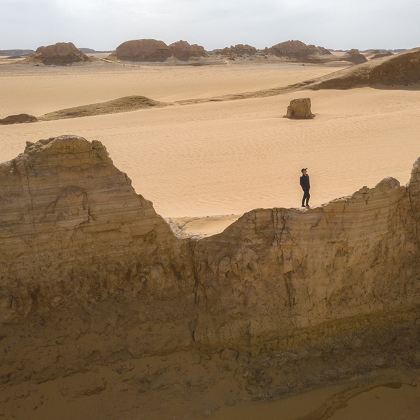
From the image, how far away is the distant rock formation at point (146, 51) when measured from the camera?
152 feet

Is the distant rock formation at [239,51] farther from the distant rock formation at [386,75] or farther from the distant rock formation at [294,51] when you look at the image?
the distant rock formation at [386,75]

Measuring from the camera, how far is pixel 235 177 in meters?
13.1

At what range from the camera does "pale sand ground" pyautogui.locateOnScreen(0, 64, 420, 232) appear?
11.7 m

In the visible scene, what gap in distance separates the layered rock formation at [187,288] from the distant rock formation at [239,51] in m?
45.7

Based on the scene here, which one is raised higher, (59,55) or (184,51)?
(184,51)

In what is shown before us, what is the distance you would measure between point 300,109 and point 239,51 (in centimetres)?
3264

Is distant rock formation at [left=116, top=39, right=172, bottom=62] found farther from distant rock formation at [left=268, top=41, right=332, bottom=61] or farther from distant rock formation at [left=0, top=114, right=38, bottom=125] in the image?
distant rock formation at [left=0, top=114, right=38, bottom=125]

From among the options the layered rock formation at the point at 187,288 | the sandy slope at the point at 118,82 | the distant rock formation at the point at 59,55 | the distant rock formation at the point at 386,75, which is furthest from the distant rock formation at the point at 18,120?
the distant rock formation at the point at 59,55

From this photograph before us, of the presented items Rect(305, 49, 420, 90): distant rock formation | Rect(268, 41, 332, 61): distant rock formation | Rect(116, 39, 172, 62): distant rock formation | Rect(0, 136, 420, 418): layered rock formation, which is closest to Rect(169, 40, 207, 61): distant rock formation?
Rect(116, 39, 172, 62): distant rock formation

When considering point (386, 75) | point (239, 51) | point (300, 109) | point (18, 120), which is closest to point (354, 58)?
point (239, 51)

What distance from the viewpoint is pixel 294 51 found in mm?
49469

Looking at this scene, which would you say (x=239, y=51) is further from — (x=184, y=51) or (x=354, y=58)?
(x=354, y=58)

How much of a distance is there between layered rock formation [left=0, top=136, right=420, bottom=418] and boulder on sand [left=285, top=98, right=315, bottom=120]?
15.0 meters

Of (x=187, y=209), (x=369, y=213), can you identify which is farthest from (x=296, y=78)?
(x=369, y=213)
